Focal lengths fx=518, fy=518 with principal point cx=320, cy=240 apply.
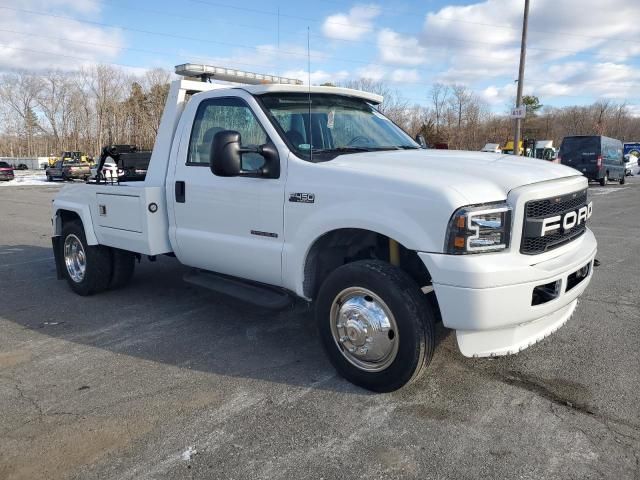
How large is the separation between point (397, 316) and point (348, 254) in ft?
2.88

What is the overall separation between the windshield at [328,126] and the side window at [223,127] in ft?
0.64

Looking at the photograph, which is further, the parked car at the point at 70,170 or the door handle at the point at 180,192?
the parked car at the point at 70,170

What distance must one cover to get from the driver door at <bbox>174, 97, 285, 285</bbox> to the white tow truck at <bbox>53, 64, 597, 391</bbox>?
1 centimetres

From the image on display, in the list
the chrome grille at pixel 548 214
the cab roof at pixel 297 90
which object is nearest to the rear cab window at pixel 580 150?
the cab roof at pixel 297 90

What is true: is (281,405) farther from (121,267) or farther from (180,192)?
(121,267)

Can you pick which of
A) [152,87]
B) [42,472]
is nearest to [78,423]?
[42,472]

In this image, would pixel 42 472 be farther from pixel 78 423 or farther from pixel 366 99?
pixel 366 99

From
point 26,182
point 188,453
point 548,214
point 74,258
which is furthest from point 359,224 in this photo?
point 26,182

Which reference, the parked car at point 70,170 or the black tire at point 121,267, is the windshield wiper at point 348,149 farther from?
the parked car at point 70,170

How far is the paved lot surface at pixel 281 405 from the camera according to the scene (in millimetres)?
2703

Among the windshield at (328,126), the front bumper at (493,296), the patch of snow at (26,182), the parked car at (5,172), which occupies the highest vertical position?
the windshield at (328,126)

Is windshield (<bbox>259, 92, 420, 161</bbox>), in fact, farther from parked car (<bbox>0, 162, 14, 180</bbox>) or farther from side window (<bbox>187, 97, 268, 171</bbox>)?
parked car (<bbox>0, 162, 14, 180</bbox>)

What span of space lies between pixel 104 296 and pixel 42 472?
11.4 feet

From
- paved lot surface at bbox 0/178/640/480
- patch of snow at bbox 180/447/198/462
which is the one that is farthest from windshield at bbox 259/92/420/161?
patch of snow at bbox 180/447/198/462
